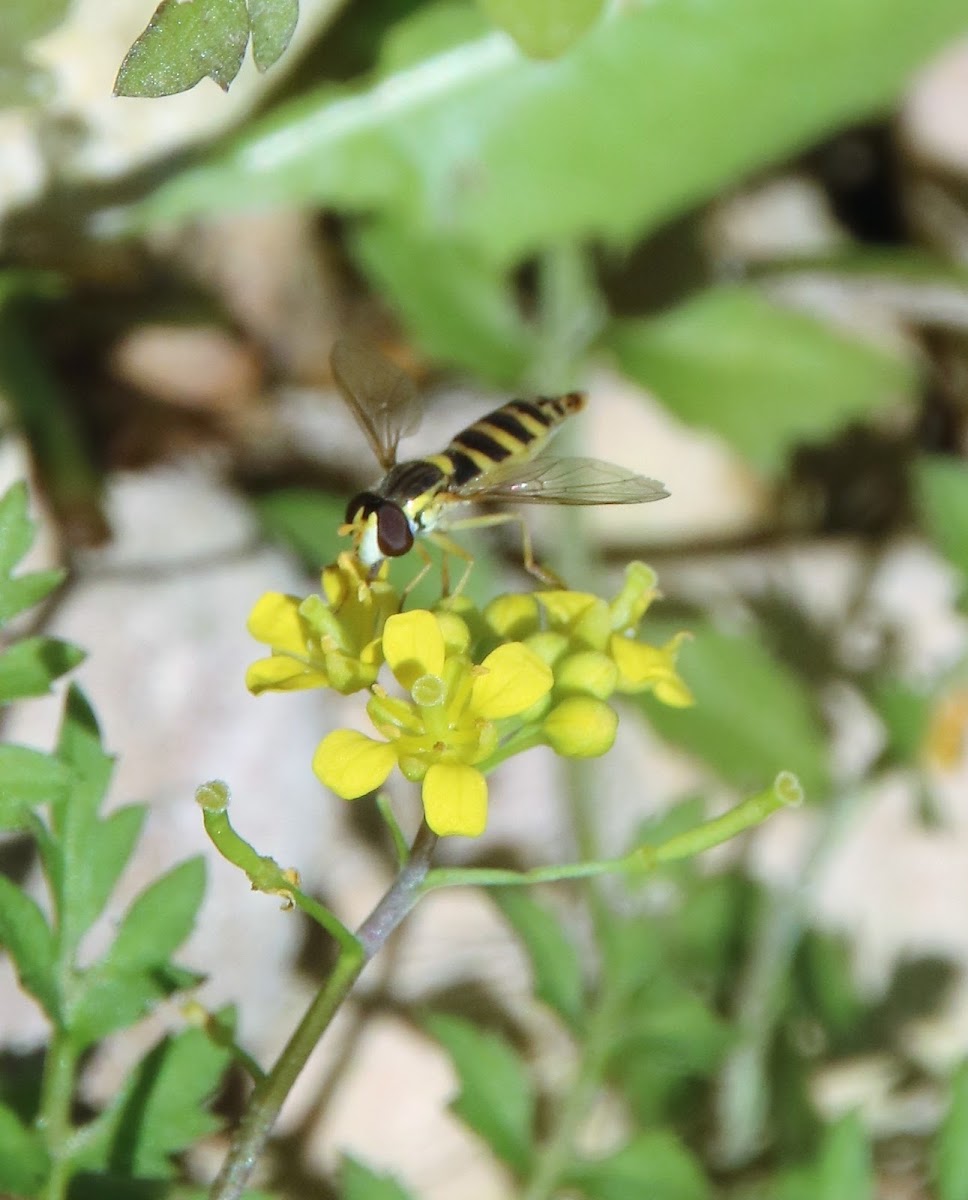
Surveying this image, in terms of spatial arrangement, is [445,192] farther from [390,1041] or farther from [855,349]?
[390,1041]

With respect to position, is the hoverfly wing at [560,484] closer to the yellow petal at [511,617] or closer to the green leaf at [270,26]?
the yellow petal at [511,617]

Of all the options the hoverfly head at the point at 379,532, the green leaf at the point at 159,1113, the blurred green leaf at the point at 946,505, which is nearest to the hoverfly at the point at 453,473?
the hoverfly head at the point at 379,532

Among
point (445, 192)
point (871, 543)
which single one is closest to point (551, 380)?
point (445, 192)

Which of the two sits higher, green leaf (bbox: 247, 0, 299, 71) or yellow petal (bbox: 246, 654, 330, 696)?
green leaf (bbox: 247, 0, 299, 71)

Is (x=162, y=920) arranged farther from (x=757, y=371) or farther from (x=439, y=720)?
(x=757, y=371)

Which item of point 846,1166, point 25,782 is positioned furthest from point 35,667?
point 846,1166

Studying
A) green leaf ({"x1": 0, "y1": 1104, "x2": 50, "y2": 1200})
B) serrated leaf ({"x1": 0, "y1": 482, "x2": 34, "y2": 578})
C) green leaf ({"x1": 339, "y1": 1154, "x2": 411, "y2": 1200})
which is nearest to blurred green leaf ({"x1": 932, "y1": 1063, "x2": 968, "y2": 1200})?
green leaf ({"x1": 339, "y1": 1154, "x2": 411, "y2": 1200})

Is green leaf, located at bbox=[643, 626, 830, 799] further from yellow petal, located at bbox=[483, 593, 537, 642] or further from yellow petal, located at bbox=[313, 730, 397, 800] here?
yellow petal, located at bbox=[313, 730, 397, 800]
